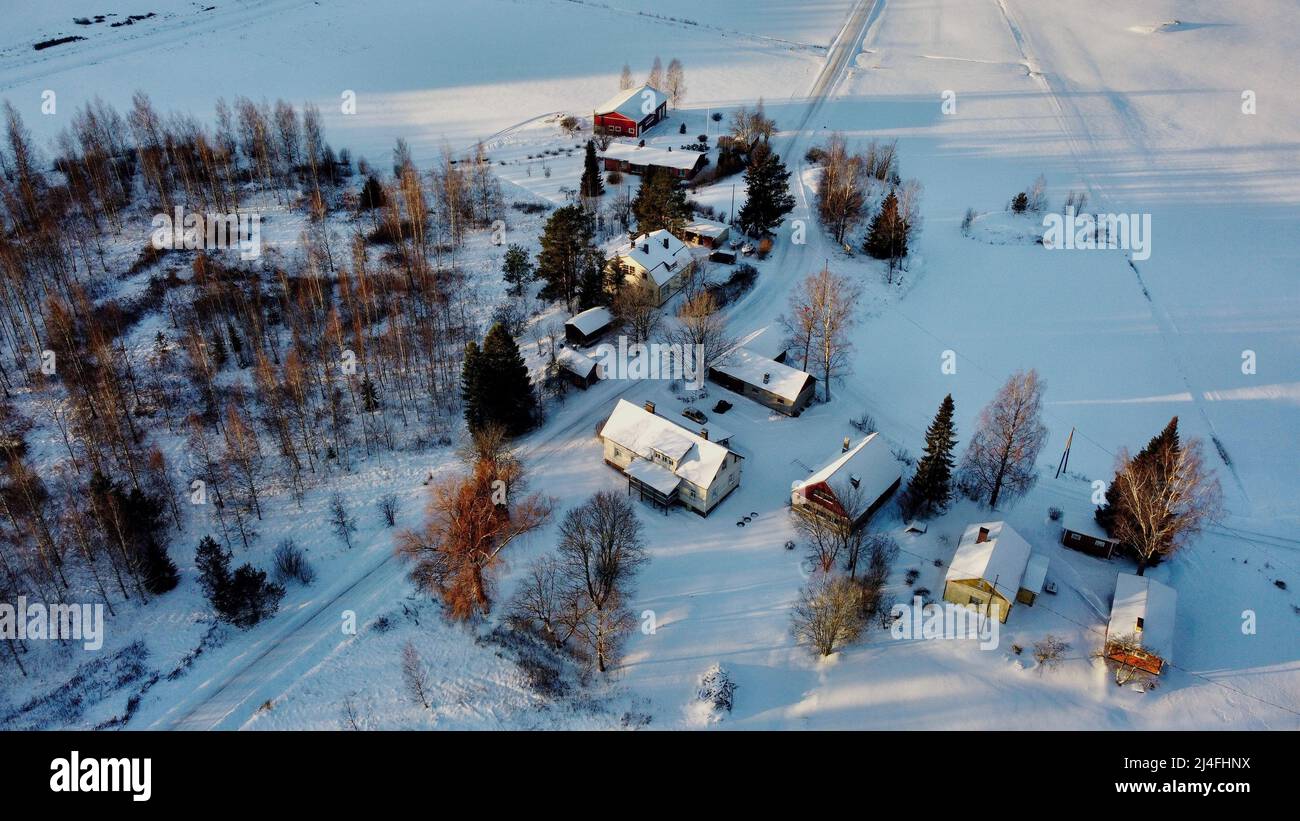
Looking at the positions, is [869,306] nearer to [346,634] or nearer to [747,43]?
[346,634]

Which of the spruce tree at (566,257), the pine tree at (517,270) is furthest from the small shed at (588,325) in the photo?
the pine tree at (517,270)

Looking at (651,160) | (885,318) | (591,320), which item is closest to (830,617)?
(591,320)

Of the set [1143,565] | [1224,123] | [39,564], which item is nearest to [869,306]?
[1143,565]

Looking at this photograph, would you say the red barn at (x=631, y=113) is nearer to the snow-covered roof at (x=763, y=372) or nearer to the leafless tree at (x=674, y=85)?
the leafless tree at (x=674, y=85)

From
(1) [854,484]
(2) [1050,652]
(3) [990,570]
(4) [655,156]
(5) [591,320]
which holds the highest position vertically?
(4) [655,156]

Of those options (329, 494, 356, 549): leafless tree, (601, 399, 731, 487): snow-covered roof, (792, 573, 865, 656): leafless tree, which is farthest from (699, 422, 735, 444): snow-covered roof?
(329, 494, 356, 549): leafless tree

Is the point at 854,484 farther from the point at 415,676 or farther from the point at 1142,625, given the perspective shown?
the point at 415,676

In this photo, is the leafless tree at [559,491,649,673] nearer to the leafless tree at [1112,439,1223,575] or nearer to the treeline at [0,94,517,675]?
the treeline at [0,94,517,675]
